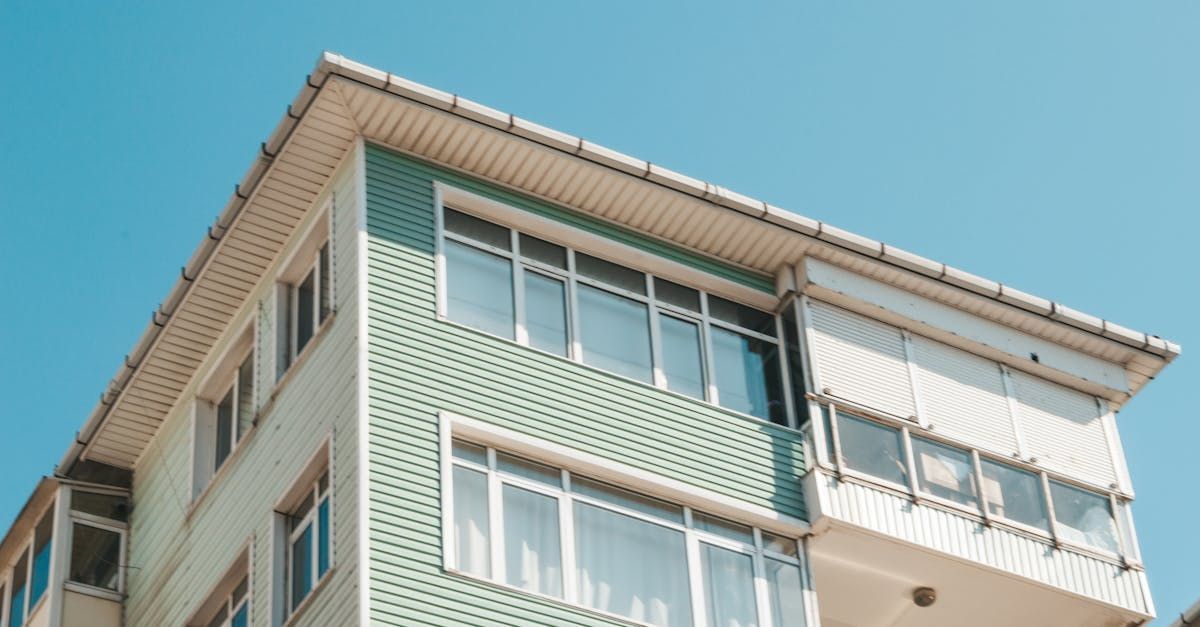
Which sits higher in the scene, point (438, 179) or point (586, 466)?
point (438, 179)

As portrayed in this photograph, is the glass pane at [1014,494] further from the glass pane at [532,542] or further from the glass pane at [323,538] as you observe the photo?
the glass pane at [323,538]

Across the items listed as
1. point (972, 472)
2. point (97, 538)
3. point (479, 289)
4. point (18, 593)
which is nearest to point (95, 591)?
point (97, 538)

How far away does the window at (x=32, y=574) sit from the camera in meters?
32.4

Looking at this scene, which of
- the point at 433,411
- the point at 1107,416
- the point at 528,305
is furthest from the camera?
the point at 1107,416

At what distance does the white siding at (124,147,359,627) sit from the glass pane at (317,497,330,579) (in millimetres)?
485

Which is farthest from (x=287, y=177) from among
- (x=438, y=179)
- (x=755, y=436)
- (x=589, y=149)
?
(x=755, y=436)

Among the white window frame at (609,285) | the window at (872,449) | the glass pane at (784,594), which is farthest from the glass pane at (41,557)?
the window at (872,449)

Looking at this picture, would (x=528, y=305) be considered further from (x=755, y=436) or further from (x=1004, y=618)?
(x=1004, y=618)

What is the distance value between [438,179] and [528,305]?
188 cm

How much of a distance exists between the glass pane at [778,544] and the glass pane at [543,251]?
13.7 feet

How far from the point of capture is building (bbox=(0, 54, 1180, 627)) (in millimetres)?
26906

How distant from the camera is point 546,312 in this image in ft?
95.5

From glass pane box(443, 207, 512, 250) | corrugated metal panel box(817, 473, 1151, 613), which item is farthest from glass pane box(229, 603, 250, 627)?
corrugated metal panel box(817, 473, 1151, 613)

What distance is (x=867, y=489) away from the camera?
29.3 meters
